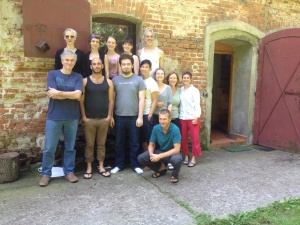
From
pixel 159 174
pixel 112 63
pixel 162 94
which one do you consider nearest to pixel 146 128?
pixel 162 94

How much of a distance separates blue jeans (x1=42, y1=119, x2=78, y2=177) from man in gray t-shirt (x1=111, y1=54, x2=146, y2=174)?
2.39 ft

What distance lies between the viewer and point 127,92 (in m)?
4.39

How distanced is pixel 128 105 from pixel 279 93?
3764 mm

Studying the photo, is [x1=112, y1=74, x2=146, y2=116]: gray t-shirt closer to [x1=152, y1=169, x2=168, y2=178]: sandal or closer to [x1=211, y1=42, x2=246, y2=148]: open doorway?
[x1=152, y1=169, x2=168, y2=178]: sandal

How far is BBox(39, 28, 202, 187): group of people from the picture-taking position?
3.97 m

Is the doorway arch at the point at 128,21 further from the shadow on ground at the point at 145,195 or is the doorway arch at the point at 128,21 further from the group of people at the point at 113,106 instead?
the shadow on ground at the point at 145,195

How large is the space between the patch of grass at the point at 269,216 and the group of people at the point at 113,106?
1184 millimetres

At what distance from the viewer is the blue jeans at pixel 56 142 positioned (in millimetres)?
3959

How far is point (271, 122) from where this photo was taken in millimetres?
6488

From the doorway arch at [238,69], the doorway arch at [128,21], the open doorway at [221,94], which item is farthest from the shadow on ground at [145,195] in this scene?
the open doorway at [221,94]

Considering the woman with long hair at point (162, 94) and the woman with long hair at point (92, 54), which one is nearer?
the woman with long hair at point (92, 54)

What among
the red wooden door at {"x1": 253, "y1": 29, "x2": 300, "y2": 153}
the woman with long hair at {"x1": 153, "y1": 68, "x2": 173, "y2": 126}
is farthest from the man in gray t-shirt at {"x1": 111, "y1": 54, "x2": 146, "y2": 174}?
the red wooden door at {"x1": 253, "y1": 29, "x2": 300, "y2": 153}

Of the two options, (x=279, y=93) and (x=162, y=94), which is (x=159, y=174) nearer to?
(x=162, y=94)

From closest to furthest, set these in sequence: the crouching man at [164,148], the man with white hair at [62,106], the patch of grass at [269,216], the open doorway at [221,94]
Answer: the patch of grass at [269,216]
the man with white hair at [62,106]
the crouching man at [164,148]
the open doorway at [221,94]
